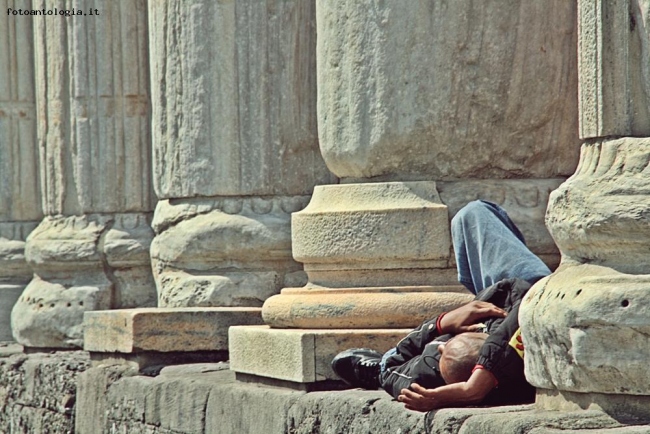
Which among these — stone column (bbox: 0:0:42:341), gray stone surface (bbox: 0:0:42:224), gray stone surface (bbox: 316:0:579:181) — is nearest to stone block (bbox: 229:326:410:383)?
gray stone surface (bbox: 316:0:579:181)

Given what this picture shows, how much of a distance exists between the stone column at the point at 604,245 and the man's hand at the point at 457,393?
0.36 m

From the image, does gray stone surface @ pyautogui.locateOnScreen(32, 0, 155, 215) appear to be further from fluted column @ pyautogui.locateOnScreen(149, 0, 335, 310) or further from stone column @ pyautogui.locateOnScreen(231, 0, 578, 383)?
stone column @ pyautogui.locateOnScreen(231, 0, 578, 383)

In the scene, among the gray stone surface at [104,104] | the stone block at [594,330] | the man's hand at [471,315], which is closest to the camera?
the stone block at [594,330]

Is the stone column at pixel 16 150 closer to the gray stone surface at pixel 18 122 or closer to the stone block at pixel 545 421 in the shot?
the gray stone surface at pixel 18 122

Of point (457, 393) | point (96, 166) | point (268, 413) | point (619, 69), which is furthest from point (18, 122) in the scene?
point (619, 69)

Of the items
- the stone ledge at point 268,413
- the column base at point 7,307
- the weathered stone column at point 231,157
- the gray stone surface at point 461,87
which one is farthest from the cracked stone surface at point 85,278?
the gray stone surface at point 461,87

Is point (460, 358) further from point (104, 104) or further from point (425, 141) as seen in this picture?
point (104, 104)

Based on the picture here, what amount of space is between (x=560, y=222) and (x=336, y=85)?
232cm

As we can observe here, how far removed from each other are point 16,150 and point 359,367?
21.8ft

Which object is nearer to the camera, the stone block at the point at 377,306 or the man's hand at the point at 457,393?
the man's hand at the point at 457,393

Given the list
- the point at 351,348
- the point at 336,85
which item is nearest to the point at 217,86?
the point at 336,85

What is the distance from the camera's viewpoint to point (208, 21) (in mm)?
9430

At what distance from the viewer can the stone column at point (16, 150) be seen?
12922mm

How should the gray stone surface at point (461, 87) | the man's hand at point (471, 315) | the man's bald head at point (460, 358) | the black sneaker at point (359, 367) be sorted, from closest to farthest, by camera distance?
the man's bald head at point (460, 358), the man's hand at point (471, 315), the black sneaker at point (359, 367), the gray stone surface at point (461, 87)
